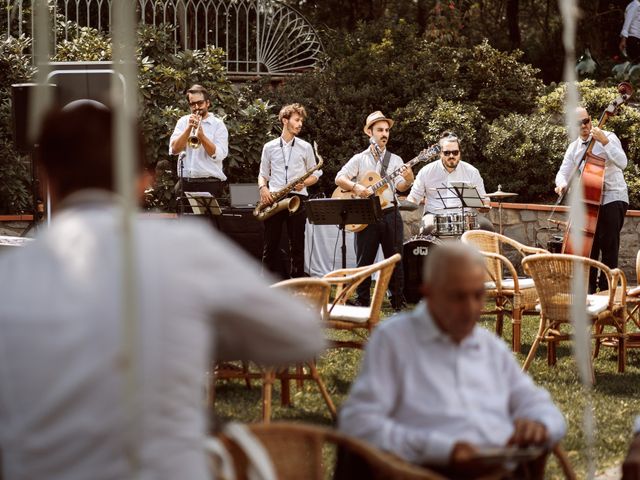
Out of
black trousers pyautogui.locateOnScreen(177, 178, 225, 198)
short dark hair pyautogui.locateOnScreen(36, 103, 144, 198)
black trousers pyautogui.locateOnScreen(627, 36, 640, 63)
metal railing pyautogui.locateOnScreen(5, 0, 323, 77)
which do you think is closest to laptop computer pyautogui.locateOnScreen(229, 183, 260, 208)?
black trousers pyautogui.locateOnScreen(177, 178, 225, 198)

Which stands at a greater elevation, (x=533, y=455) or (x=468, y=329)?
(x=468, y=329)

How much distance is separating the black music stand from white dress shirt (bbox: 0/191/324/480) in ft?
25.7

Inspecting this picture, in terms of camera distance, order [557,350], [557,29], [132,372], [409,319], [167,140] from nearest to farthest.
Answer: [132,372]
[409,319]
[557,350]
[167,140]
[557,29]

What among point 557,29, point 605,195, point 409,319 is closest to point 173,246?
point 409,319

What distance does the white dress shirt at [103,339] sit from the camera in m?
2.19

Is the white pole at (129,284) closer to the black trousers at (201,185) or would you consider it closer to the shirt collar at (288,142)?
the shirt collar at (288,142)

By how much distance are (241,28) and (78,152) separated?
47.7 ft

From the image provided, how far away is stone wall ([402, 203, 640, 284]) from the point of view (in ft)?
44.6

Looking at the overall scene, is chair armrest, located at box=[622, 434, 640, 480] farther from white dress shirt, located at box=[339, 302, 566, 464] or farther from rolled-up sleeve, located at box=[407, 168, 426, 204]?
rolled-up sleeve, located at box=[407, 168, 426, 204]

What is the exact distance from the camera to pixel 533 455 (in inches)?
122

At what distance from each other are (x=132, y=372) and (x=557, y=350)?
6.59 metres

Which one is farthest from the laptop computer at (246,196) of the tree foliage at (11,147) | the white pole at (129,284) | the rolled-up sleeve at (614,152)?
the white pole at (129,284)

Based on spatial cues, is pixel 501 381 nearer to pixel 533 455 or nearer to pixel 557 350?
pixel 533 455

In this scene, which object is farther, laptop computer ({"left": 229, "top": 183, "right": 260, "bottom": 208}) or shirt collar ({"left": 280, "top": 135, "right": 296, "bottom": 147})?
laptop computer ({"left": 229, "top": 183, "right": 260, "bottom": 208})
